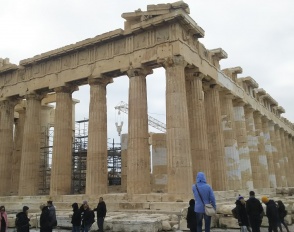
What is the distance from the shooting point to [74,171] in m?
31.9

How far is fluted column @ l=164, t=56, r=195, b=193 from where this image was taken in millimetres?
17281

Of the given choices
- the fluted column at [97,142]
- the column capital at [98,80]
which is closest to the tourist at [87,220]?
the fluted column at [97,142]

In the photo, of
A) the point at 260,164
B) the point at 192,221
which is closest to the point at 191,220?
the point at 192,221

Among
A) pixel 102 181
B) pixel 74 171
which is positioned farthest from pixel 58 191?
pixel 74 171

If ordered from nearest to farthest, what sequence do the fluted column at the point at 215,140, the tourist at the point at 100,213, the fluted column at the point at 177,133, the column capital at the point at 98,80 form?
the tourist at the point at 100,213 → the fluted column at the point at 177,133 → the column capital at the point at 98,80 → the fluted column at the point at 215,140

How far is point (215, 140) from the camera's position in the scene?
22781 mm

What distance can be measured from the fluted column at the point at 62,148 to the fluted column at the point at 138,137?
530 centimetres

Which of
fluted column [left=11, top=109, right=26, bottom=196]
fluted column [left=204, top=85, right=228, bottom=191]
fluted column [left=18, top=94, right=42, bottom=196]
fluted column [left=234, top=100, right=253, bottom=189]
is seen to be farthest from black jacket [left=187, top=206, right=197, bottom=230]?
fluted column [left=11, top=109, right=26, bottom=196]

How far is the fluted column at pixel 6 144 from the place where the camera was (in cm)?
2497

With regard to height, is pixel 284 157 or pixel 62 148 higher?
pixel 284 157

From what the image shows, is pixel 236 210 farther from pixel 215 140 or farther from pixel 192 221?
pixel 215 140

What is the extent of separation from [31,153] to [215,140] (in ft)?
42.3

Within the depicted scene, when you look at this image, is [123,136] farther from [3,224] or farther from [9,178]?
[3,224]

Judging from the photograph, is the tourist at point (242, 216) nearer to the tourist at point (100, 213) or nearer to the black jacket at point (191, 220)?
the black jacket at point (191, 220)
